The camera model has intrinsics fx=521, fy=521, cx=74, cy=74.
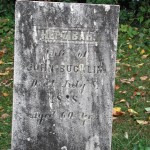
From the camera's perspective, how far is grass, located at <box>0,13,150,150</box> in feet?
18.1

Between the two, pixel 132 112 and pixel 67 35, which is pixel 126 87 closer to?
pixel 132 112

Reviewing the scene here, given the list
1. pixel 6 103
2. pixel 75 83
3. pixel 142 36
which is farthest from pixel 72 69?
pixel 142 36

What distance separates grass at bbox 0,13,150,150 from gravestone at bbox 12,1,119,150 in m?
0.57

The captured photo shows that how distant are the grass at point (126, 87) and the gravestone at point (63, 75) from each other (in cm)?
57

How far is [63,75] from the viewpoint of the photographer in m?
4.47

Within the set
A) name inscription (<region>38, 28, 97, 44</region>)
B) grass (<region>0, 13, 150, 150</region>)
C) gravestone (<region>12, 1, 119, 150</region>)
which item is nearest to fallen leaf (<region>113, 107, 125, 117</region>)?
grass (<region>0, 13, 150, 150</region>)

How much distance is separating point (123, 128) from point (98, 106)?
131 cm

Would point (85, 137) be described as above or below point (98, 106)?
below

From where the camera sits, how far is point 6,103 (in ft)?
21.6

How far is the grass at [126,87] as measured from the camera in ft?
18.1

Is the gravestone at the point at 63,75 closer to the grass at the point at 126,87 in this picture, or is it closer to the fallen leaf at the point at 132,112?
the grass at the point at 126,87

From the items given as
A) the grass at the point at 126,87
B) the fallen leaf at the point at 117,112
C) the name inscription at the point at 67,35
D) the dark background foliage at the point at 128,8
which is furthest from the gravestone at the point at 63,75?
the dark background foliage at the point at 128,8

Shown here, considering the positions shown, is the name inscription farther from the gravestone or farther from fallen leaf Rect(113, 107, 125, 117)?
fallen leaf Rect(113, 107, 125, 117)

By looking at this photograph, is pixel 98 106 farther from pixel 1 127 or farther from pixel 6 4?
pixel 6 4
